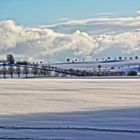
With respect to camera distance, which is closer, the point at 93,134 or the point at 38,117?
Answer: the point at 93,134

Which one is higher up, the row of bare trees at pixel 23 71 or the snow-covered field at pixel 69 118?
the row of bare trees at pixel 23 71

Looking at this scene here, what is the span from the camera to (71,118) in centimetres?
1337

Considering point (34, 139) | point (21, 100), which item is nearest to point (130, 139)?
point (34, 139)

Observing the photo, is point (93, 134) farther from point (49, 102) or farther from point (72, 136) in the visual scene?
point (49, 102)

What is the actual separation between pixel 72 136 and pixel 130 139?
4.09 feet

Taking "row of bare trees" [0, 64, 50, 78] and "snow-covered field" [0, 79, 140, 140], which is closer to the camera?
"snow-covered field" [0, 79, 140, 140]

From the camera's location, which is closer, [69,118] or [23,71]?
[69,118]

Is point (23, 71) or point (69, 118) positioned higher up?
point (23, 71)

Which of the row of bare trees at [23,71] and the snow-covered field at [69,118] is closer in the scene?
the snow-covered field at [69,118]

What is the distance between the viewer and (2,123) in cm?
1253

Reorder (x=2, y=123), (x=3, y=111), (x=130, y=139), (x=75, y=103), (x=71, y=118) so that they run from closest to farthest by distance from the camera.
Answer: (x=130, y=139), (x=2, y=123), (x=71, y=118), (x=3, y=111), (x=75, y=103)

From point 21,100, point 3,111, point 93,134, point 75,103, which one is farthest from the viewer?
point 21,100

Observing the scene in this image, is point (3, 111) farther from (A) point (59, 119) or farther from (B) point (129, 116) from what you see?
(B) point (129, 116)

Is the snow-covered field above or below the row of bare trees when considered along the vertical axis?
below
